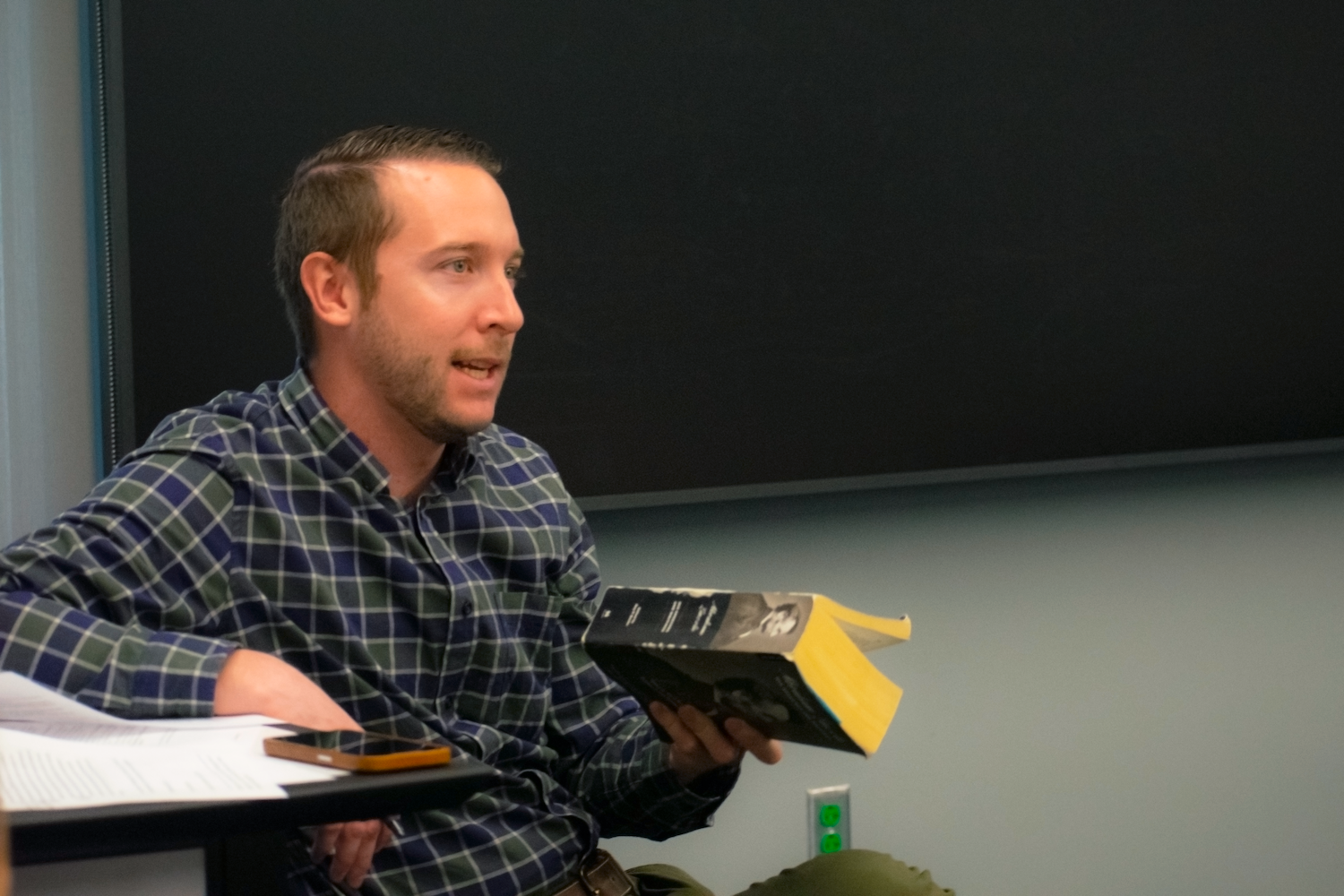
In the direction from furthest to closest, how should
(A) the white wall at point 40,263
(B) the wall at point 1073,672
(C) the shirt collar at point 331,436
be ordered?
1. (B) the wall at point 1073,672
2. (A) the white wall at point 40,263
3. (C) the shirt collar at point 331,436

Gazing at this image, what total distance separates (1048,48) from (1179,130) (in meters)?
0.28

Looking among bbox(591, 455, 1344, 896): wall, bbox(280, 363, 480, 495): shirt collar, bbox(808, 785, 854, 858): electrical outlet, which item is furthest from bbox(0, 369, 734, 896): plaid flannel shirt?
bbox(808, 785, 854, 858): electrical outlet

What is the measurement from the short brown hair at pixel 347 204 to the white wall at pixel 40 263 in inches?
13.7

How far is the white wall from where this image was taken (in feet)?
5.16

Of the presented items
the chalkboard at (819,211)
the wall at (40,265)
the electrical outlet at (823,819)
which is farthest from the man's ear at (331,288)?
the electrical outlet at (823,819)

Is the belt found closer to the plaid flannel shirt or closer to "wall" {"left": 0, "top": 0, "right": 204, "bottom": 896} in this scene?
the plaid flannel shirt

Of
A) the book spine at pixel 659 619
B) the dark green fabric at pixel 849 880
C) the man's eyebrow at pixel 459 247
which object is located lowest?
the dark green fabric at pixel 849 880

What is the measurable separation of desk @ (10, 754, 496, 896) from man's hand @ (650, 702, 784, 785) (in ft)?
1.13

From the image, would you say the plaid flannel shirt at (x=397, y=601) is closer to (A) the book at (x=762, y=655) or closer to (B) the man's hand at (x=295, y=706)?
(B) the man's hand at (x=295, y=706)

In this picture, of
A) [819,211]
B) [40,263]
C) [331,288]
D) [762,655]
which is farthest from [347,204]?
[819,211]

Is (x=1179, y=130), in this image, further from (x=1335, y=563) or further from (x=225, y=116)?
(x=225, y=116)

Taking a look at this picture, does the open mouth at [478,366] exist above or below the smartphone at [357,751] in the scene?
above

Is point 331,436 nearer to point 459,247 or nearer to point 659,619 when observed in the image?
point 459,247

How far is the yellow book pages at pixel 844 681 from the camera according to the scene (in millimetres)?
890
